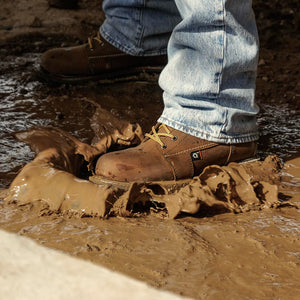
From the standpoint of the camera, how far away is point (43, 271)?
1340 mm

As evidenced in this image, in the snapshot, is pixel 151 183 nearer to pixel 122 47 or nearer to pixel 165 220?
pixel 165 220

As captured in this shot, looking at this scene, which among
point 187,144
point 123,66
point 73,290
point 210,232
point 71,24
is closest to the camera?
point 73,290

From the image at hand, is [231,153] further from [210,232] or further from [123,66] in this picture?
[123,66]

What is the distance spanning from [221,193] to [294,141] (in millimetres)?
778

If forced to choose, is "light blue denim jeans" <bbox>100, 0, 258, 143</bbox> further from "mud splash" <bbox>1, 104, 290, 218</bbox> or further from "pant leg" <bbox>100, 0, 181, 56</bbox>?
"pant leg" <bbox>100, 0, 181, 56</bbox>

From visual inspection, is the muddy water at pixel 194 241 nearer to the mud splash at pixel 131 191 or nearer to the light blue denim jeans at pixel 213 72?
the mud splash at pixel 131 191

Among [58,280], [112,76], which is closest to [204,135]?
[58,280]

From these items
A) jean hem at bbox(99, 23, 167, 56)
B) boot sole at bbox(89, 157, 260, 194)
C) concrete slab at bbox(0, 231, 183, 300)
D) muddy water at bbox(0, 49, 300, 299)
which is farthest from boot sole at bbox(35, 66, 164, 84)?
concrete slab at bbox(0, 231, 183, 300)

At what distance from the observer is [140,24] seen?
2889mm

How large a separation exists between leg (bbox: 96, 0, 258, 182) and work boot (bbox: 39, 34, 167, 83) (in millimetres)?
1129

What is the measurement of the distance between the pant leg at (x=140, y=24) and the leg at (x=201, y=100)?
89 cm

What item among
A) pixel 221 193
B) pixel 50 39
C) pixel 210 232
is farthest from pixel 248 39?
pixel 50 39

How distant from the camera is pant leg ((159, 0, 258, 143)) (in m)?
1.88

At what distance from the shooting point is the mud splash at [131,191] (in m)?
1.78
